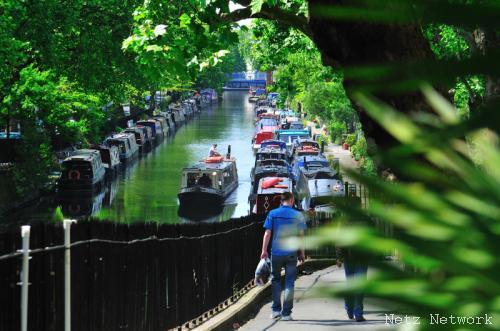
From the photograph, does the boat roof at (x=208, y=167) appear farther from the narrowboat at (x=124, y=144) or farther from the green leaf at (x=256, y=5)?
the green leaf at (x=256, y=5)

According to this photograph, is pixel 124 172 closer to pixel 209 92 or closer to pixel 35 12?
pixel 35 12

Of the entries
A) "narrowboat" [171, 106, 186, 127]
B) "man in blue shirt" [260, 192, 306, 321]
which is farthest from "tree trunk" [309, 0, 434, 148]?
"narrowboat" [171, 106, 186, 127]

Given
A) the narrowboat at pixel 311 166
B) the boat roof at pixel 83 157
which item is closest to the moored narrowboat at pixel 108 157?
the boat roof at pixel 83 157

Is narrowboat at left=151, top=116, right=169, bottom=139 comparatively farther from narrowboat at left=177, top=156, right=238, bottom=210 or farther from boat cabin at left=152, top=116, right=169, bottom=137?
narrowboat at left=177, top=156, right=238, bottom=210

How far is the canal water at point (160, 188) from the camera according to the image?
54.5m

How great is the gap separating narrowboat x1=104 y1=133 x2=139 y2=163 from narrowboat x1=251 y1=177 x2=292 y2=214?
92.3ft

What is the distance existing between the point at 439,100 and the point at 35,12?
39.9 meters

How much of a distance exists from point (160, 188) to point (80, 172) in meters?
9.07

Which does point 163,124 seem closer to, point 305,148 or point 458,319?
point 305,148

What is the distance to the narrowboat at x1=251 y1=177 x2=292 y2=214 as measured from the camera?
4719cm

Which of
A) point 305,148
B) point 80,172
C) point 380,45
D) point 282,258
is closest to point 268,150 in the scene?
point 305,148

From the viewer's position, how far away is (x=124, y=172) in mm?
78375

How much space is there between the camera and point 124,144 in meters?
81.8

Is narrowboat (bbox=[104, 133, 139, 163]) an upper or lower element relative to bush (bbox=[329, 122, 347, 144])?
lower
